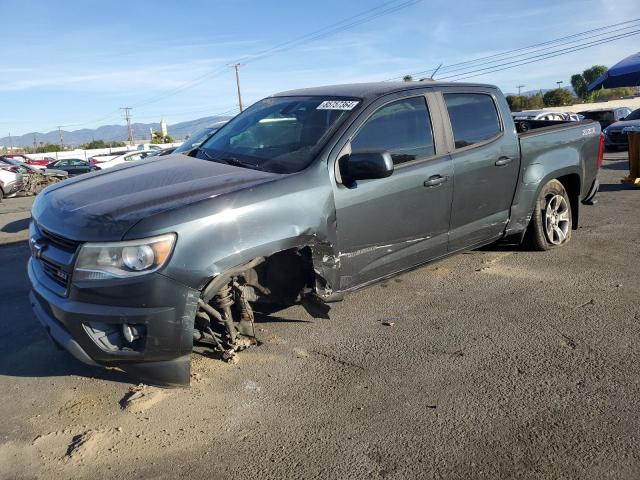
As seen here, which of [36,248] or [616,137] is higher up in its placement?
[36,248]

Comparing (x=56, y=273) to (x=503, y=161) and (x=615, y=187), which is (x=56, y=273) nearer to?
(x=503, y=161)

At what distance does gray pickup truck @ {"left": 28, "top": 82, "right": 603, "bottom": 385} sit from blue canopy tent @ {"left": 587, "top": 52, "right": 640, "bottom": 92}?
16510 millimetres

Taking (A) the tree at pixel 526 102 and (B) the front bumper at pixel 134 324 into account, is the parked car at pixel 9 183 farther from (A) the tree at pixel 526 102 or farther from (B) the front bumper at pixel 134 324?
(A) the tree at pixel 526 102

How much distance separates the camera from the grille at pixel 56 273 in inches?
119

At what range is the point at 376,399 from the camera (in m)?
3.15

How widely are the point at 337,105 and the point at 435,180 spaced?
3.11 ft

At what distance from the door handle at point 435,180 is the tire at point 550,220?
166cm

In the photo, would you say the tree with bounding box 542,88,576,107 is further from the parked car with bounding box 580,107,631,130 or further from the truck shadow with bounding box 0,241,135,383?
the truck shadow with bounding box 0,241,135,383

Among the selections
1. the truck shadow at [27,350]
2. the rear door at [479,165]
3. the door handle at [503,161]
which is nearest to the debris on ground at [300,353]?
the truck shadow at [27,350]

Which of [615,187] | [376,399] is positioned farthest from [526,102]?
[376,399]

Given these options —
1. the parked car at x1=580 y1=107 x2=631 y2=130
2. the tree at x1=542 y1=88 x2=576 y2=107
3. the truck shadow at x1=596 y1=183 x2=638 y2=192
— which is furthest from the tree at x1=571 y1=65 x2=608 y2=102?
the truck shadow at x1=596 y1=183 x2=638 y2=192

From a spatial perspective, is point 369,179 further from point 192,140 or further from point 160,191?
point 192,140

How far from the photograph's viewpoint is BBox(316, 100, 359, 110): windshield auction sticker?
4.00 metres

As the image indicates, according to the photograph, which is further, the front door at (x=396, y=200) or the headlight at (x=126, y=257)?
the front door at (x=396, y=200)
